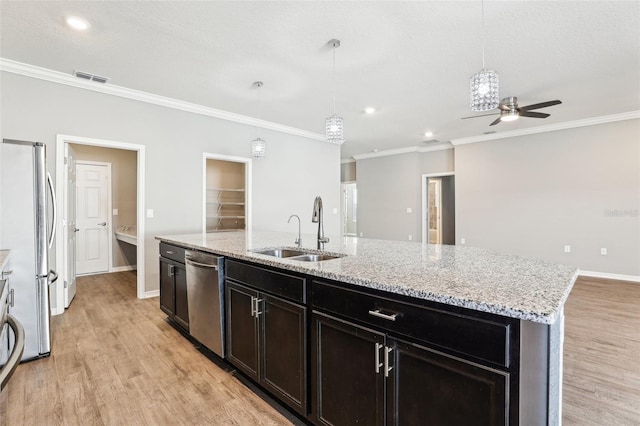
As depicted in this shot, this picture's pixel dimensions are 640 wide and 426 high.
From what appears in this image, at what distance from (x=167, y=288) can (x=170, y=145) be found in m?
2.21

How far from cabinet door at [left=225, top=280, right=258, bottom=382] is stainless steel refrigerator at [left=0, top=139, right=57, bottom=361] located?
1.53 metres

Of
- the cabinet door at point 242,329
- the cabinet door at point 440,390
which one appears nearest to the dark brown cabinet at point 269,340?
the cabinet door at point 242,329

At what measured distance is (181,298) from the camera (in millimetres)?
2869

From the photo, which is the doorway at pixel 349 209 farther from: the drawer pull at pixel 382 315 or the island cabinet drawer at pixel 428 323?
the drawer pull at pixel 382 315

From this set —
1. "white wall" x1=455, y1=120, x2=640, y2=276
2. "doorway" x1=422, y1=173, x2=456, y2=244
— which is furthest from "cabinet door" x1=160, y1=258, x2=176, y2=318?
"doorway" x1=422, y1=173, x2=456, y2=244

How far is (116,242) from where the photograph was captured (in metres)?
5.80

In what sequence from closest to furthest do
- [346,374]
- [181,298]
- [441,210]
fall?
1. [346,374]
2. [181,298]
3. [441,210]

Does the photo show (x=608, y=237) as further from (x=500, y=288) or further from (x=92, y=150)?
(x=92, y=150)

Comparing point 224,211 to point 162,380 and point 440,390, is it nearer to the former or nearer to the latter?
point 162,380

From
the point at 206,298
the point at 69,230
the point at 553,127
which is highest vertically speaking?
the point at 553,127

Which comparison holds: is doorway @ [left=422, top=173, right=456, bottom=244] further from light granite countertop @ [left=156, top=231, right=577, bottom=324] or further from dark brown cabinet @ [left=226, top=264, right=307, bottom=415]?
dark brown cabinet @ [left=226, top=264, right=307, bottom=415]

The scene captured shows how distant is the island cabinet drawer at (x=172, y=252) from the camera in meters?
2.84

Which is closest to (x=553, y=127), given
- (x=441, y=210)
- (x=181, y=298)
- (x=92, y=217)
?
(x=441, y=210)

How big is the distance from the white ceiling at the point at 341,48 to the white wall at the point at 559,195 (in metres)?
1.10
